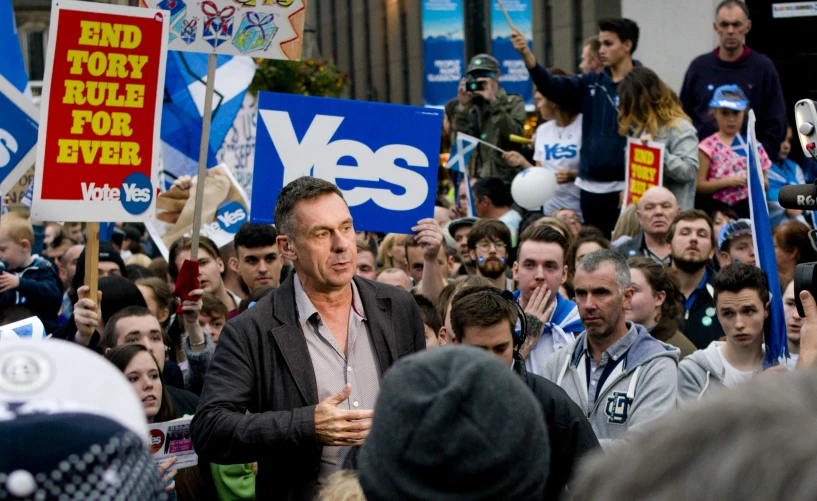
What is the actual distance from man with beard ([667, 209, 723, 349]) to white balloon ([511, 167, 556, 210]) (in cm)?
200

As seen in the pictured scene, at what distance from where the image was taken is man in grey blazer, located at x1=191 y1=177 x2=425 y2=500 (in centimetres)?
357

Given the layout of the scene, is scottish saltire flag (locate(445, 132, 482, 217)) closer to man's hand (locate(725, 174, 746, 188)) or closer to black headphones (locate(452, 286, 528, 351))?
man's hand (locate(725, 174, 746, 188))

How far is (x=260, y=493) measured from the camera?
12.5 ft

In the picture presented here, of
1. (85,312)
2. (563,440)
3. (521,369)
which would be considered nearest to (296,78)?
(85,312)

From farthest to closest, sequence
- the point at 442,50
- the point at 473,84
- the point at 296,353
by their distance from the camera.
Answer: the point at 442,50
the point at 473,84
the point at 296,353

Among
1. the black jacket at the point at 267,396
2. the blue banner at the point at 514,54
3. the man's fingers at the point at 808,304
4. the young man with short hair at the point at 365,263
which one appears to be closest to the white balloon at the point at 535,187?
the young man with short hair at the point at 365,263

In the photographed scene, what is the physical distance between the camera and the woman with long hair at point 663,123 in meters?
8.50

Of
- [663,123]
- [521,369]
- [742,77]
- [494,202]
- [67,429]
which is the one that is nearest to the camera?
[67,429]

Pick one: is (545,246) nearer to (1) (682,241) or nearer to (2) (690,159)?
(1) (682,241)

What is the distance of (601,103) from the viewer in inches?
354

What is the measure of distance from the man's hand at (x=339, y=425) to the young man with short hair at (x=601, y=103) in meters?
5.86

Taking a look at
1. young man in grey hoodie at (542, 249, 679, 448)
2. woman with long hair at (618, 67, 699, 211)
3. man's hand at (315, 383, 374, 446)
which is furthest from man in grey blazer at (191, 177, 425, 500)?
woman with long hair at (618, 67, 699, 211)

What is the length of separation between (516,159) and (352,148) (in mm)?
4271

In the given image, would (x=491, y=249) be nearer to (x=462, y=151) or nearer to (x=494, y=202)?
(x=494, y=202)
